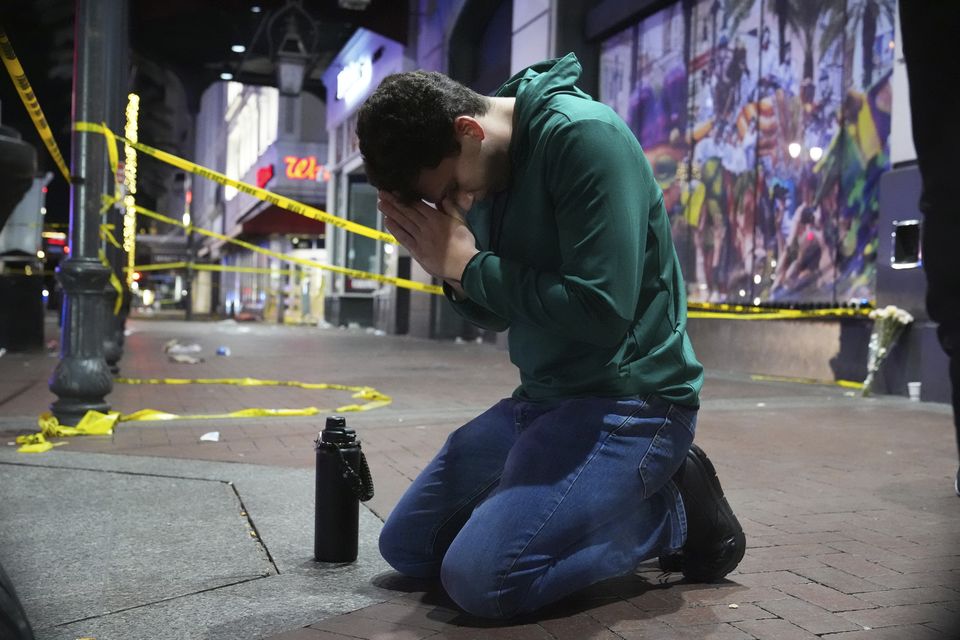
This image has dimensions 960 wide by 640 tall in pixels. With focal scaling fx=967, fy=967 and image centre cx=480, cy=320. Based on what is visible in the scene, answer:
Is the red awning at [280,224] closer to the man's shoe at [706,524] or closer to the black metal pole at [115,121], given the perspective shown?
the black metal pole at [115,121]

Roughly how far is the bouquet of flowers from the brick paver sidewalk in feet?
1.18

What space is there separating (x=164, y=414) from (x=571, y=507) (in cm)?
478

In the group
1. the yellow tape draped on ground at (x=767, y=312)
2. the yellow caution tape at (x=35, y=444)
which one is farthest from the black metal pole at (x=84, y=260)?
the yellow tape draped on ground at (x=767, y=312)

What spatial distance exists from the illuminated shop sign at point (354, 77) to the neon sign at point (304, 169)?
4680 mm

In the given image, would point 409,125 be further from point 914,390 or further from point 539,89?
point 914,390

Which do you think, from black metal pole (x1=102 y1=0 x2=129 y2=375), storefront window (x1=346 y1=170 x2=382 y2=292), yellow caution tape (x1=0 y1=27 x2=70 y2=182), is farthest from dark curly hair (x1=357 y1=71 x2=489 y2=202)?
storefront window (x1=346 y1=170 x2=382 y2=292)

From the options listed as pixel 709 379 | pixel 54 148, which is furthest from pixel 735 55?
pixel 54 148

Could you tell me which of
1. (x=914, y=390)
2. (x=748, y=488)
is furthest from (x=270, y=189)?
(x=748, y=488)

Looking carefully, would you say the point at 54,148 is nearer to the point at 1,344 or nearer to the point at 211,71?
the point at 1,344

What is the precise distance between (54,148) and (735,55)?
800cm

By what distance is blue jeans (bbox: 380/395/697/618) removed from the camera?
2.50m

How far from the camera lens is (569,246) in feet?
8.14

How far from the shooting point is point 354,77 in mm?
27125

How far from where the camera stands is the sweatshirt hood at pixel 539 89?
260 cm
